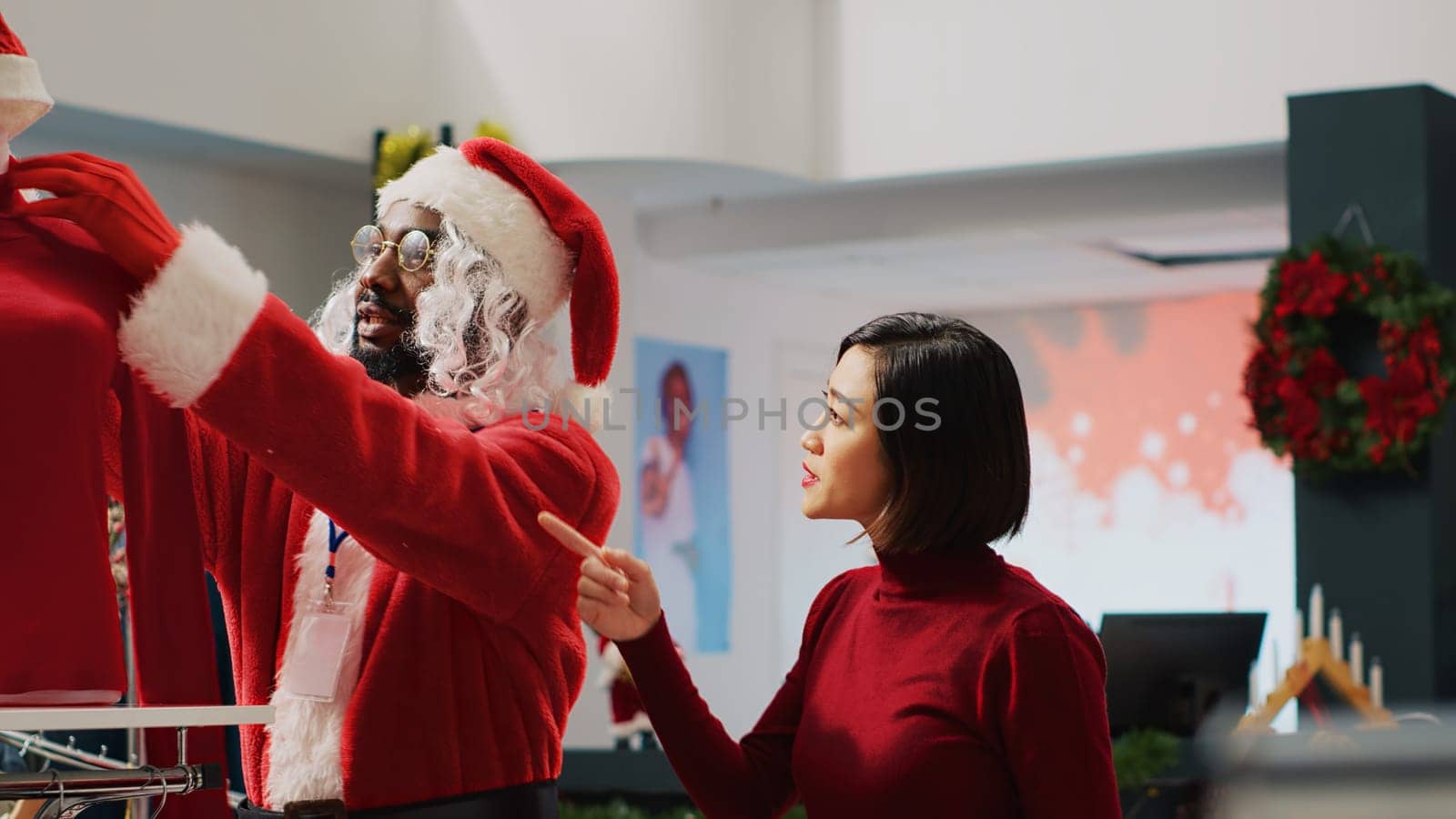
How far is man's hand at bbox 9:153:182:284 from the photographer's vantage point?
1486 mm

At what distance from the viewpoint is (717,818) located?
164 cm

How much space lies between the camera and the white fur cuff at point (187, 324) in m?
1.50

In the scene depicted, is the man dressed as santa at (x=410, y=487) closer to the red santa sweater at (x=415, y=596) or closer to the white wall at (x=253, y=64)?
the red santa sweater at (x=415, y=596)

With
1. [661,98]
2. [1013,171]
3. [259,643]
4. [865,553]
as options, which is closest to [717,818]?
[259,643]

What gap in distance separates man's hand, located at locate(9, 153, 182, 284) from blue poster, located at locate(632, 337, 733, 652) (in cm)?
643

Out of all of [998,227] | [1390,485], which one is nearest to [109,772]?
[1390,485]

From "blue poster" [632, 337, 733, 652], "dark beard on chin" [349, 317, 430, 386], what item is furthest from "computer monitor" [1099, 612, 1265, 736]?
"blue poster" [632, 337, 733, 652]

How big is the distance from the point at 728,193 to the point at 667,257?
1054 millimetres

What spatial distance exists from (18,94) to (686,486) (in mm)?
7073

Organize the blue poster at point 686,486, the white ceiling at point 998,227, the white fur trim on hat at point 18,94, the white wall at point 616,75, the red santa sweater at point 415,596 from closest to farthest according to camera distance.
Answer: the white fur trim on hat at point 18,94 → the red santa sweater at point 415,596 → the white wall at point 616,75 → the white ceiling at point 998,227 → the blue poster at point 686,486

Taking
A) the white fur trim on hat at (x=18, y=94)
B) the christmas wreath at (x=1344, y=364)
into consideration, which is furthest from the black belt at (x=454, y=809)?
the christmas wreath at (x=1344, y=364)

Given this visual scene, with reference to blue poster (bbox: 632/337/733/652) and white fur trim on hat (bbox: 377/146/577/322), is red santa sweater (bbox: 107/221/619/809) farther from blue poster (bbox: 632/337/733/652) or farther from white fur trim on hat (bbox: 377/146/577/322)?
blue poster (bbox: 632/337/733/652)

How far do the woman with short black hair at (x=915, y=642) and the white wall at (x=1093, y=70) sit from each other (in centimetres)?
470

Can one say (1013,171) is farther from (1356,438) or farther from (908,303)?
(908,303)
